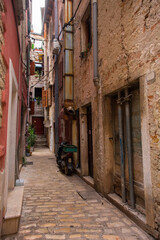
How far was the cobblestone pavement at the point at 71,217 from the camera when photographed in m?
2.61

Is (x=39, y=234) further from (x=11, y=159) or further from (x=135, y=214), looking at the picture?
(x=11, y=159)

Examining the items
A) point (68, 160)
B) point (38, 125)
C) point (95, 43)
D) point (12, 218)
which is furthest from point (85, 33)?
point (38, 125)

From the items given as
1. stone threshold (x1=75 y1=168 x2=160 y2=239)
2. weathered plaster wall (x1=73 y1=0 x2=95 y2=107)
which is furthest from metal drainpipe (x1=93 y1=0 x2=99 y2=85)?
stone threshold (x1=75 y1=168 x2=160 y2=239)

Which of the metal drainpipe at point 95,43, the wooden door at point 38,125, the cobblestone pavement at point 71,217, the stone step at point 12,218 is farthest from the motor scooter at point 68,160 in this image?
the wooden door at point 38,125

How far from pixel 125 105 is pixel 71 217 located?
7.82ft

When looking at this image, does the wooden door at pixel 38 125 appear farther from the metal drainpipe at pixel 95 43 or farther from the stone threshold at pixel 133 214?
the stone threshold at pixel 133 214

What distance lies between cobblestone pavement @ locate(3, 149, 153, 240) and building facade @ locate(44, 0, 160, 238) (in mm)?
250

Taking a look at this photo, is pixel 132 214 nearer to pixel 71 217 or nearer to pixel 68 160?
pixel 71 217

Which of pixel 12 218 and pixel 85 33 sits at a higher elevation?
pixel 85 33

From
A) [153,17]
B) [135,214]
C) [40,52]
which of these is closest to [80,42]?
[153,17]

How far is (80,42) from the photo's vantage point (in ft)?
20.9

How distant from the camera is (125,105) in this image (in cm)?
342

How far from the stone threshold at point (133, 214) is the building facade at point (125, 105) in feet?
0.04

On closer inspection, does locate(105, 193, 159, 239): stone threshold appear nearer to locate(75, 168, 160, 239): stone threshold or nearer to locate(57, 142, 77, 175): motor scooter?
locate(75, 168, 160, 239): stone threshold
